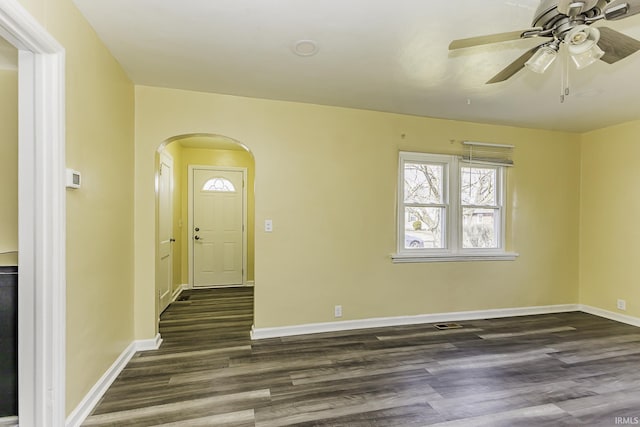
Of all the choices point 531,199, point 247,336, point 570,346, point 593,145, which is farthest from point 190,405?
point 593,145

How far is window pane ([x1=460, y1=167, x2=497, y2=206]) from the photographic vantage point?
4004mm

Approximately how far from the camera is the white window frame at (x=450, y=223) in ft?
12.3

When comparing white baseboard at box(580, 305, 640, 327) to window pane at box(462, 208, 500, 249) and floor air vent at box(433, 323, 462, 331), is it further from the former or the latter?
floor air vent at box(433, 323, 462, 331)

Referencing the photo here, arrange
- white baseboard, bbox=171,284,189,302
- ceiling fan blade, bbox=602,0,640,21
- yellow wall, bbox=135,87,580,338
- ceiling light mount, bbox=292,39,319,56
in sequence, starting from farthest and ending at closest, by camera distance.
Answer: white baseboard, bbox=171,284,189,302 < yellow wall, bbox=135,87,580,338 < ceiling light mount, bbox=292,39,319,56 < ceiling fan blade, bbox=602,0,640,21

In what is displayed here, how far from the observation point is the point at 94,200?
6.91 feet

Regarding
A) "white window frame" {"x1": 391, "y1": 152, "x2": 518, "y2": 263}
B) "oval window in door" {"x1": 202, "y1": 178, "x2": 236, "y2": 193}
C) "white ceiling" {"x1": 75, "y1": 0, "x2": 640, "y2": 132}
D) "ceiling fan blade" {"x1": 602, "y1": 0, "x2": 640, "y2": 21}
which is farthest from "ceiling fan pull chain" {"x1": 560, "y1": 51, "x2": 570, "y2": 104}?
"oval window in door" {"x1": 202, "y1": 178, "x2": 236, "y2": 193}

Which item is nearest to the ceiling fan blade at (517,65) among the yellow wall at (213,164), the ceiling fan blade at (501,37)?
the ceiling fan blade at (501,37)

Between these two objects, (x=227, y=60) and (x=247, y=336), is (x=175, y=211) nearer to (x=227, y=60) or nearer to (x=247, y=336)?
(x=247, y=336)

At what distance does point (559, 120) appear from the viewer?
377 cm

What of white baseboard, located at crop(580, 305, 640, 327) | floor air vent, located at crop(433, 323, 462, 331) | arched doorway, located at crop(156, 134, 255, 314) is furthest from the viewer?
arched doorway, located at crop(156, 134, 255, 314)

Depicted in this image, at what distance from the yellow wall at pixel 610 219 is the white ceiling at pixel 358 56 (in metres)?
0.56

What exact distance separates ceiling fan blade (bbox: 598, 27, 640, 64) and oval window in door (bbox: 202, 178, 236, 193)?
5.01 meters

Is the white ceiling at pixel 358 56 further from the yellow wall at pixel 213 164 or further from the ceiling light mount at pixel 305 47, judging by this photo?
the yellow wall at pixel 213 164

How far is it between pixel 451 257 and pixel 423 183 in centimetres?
97
